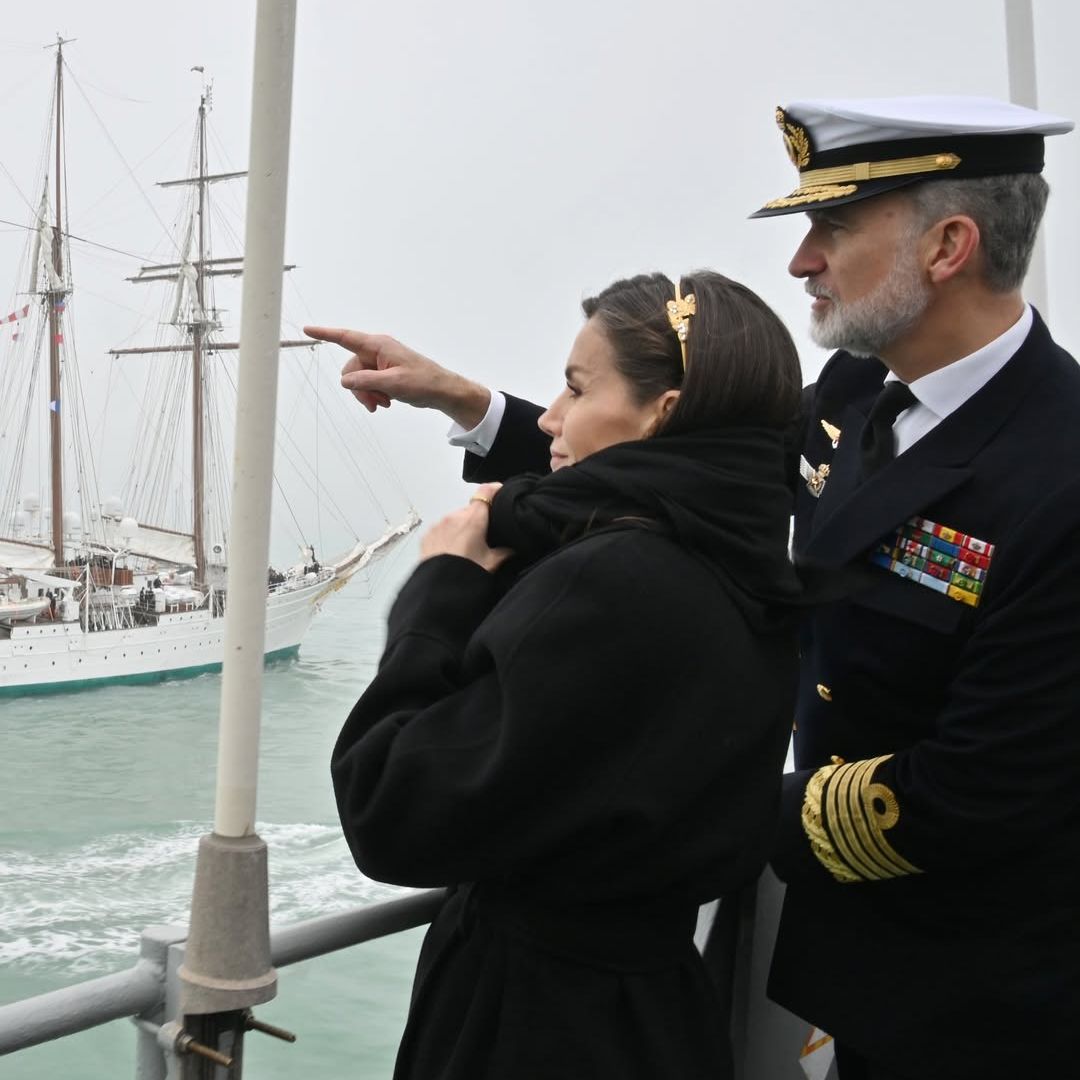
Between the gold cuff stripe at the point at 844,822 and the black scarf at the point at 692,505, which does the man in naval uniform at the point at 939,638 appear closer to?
the gold cuff stripe at the point at 844,822

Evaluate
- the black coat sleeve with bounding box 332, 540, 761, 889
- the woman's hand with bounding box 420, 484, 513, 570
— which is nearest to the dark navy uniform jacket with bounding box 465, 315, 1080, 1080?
the black coat sleeve with bounding box 332, 540, 761, 889

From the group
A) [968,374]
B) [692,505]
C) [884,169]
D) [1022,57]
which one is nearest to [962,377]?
[968,374]

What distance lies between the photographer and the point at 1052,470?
4.65 feet

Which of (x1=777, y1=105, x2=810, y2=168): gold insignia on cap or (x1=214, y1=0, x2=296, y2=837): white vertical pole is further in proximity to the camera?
(x1=777, y1=105, x2=810, y2=168): gold insignia on cap

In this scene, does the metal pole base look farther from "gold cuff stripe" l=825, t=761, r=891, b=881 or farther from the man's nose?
the man's nose

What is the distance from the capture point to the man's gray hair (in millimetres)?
1509

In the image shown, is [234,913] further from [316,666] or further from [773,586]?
[316,666]

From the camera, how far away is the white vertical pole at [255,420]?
1.43 m

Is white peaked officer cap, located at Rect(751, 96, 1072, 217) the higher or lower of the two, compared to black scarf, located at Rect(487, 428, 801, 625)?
higher

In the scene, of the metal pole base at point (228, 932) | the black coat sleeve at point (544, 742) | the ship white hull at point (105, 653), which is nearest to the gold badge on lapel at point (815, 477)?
the black coat sleeve at point (544, 742)

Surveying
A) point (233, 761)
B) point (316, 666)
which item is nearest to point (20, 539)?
point (316, 666)

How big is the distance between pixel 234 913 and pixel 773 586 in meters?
0.68

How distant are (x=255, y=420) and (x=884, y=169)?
0.81m

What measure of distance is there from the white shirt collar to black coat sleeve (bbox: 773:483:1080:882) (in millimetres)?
225
